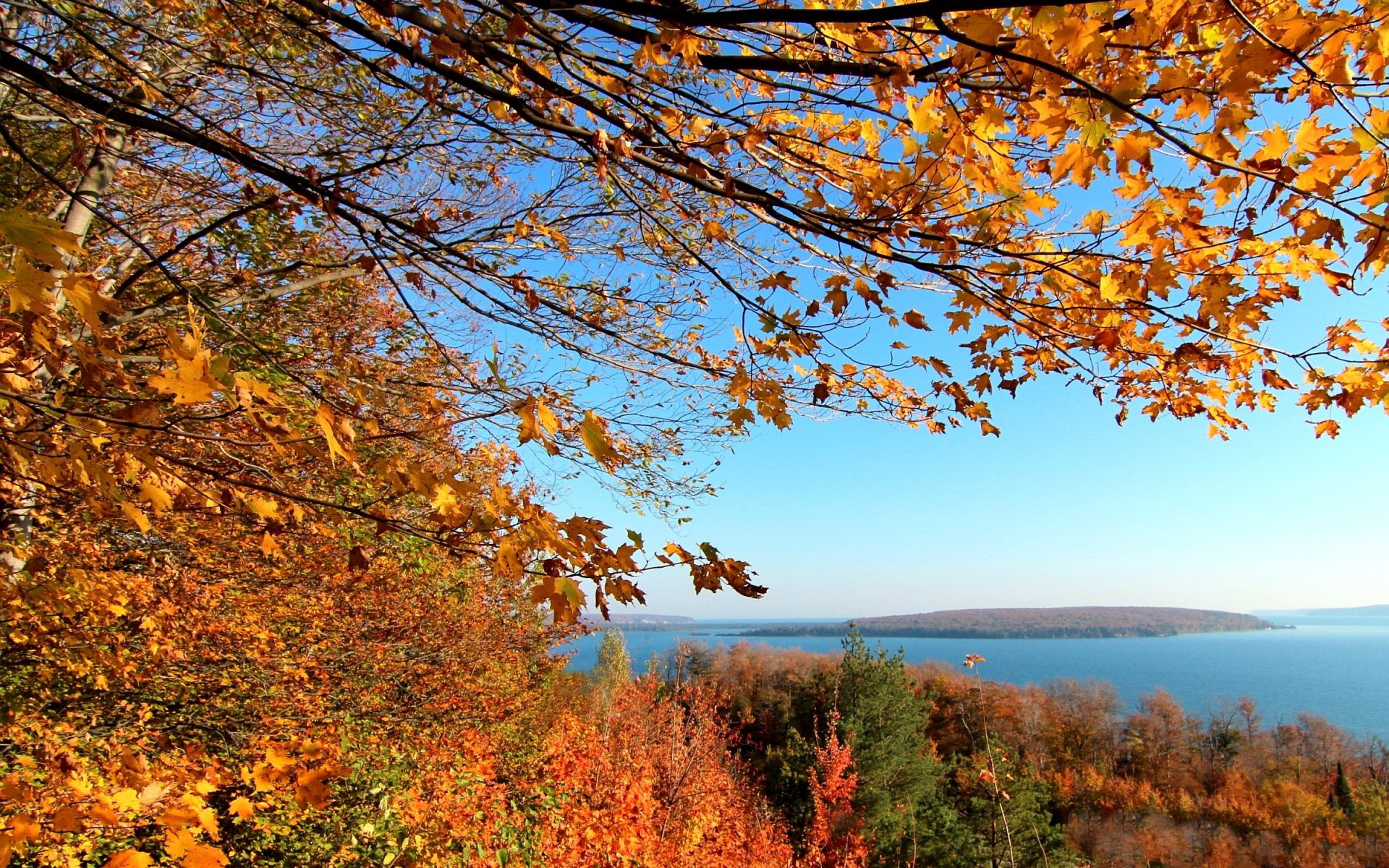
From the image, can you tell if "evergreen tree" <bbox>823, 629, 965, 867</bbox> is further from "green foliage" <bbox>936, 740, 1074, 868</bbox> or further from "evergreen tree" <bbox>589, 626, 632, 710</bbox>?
"evergreen tree" <bbox>589, 626, 632, 710</bbox>

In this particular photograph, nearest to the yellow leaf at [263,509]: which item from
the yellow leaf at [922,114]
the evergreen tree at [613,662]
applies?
the yellow leaf at [922,114]

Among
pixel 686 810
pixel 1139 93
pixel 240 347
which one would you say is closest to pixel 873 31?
pixel 1139 93

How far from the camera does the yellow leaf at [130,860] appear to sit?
118 cm

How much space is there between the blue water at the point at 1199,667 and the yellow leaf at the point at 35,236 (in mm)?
44669

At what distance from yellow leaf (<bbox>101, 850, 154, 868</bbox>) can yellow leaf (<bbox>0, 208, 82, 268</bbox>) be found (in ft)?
3.56

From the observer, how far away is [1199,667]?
124625 mm

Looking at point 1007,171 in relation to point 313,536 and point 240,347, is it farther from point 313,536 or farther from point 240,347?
point 313,536

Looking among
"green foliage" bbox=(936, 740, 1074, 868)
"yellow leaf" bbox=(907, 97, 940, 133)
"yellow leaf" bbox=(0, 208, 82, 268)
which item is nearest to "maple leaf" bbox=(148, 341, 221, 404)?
"yellow leaf" bbox=(0, 208, 82, 268)

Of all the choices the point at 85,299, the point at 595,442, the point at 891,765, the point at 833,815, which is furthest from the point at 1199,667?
the point at 85,299

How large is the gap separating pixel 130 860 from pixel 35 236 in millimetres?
1189

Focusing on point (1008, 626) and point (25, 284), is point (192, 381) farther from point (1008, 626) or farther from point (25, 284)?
point (1008, 626)

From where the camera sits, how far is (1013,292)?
6.69 ft

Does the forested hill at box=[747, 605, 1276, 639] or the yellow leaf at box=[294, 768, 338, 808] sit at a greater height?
the yellow leaf at box=[294, 768, 338, 808]

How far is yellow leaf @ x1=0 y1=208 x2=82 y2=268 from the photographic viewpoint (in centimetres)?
98
